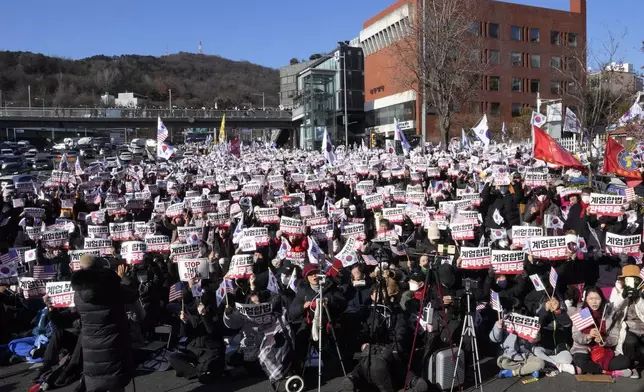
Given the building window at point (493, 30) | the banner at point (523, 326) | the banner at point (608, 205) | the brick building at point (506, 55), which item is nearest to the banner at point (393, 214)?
the banner at point (608, 205)

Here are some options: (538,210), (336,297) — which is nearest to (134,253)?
(336,297)

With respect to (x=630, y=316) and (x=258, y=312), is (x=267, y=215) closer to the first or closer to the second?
(x=258, y=312)

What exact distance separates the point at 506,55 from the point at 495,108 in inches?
246

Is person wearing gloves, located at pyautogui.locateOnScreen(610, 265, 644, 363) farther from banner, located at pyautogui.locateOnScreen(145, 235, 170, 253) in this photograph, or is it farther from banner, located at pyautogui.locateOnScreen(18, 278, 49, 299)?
banner, located at pyautogui.locateOnScreen(18, 278, 49, 299)

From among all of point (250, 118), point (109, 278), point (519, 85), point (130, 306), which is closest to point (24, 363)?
point (130, 306)

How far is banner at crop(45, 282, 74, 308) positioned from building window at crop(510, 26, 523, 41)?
6907cm

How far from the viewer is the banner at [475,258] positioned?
943cm

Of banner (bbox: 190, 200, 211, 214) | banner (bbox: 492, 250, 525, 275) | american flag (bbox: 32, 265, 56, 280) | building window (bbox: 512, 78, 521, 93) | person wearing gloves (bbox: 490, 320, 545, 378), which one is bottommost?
person wearing gloves (bbox: 490, 320, 545, 378)

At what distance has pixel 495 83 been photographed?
6888 cm

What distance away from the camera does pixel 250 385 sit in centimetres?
775

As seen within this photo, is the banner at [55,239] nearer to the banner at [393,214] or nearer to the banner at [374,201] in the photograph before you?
the banner at [393,214]

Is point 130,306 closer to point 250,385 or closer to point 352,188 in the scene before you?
point 250,385

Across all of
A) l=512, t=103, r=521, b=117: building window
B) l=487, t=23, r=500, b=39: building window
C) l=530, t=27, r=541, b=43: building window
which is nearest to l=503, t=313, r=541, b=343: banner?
l=487, t=23, r=500, b=39: building window

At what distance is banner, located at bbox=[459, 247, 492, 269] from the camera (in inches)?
371
